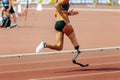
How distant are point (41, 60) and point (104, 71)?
2755 mm

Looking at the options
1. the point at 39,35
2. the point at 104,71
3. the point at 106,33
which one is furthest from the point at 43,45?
the point at 106,33

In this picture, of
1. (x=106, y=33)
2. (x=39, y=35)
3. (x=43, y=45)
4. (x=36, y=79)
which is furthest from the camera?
(x=106, y=33)

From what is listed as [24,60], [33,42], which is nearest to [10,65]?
[24,60]

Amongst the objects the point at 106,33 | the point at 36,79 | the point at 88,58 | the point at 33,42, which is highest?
the point at 36,79

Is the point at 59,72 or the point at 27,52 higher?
the point at 59,72

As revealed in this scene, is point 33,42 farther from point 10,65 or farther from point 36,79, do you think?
point 36,79

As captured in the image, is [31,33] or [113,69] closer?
[113,69]

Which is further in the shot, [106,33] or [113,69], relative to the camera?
[106,33]

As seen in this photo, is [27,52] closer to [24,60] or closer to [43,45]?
[24,60]

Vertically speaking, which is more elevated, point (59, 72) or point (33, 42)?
point (59, 72)

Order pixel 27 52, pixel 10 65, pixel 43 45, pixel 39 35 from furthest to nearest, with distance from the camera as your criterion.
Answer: pixel 39 35, pixel 27 52, pixel 10 65, pixel 43 45

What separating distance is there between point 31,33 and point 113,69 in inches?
478

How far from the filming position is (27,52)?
16984mm

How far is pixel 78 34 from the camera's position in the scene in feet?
80.1
